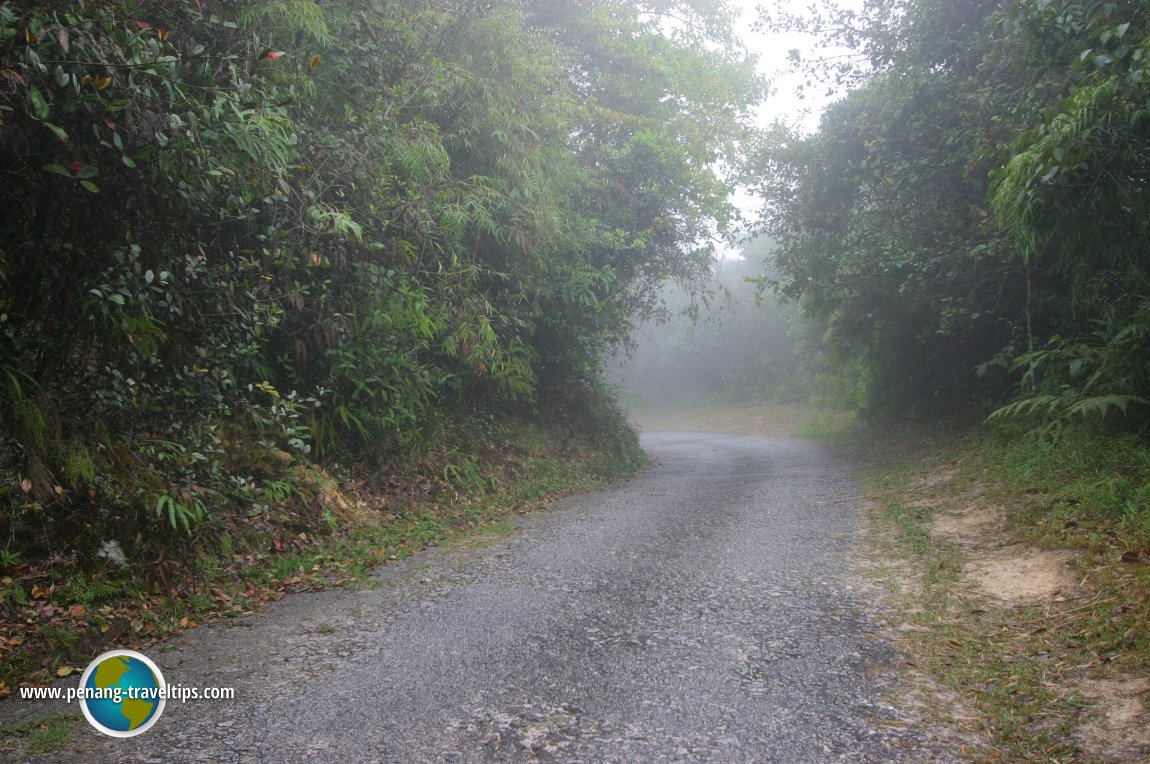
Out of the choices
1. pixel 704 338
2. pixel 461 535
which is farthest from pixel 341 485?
pixel 704 338

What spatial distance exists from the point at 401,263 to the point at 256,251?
2137 millimetres

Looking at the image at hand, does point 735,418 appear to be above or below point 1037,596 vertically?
below

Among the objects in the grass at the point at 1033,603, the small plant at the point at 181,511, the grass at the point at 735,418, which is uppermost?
the small plant at the point at 181,511

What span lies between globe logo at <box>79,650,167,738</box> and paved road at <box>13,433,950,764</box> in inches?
3.4

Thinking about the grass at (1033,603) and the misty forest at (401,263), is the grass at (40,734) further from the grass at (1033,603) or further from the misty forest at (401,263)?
the grass at (1033,603)

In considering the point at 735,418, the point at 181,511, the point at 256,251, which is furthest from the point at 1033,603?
the point at 735,418

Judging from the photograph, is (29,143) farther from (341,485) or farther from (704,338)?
(704,338)

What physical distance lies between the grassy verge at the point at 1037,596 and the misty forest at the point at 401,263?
0.72ft

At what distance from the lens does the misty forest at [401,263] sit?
4996 millimetres

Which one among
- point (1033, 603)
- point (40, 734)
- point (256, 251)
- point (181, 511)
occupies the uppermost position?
point (256, 251)

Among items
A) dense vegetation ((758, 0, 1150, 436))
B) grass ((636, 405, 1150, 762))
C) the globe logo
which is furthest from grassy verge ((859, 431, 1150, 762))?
the globe logo

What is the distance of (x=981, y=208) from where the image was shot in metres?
11.4

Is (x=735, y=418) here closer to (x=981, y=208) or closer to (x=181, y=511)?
(x=981, y=208)

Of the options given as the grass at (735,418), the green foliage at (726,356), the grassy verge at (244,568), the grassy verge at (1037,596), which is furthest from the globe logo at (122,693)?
the green foliage at (726,356)
